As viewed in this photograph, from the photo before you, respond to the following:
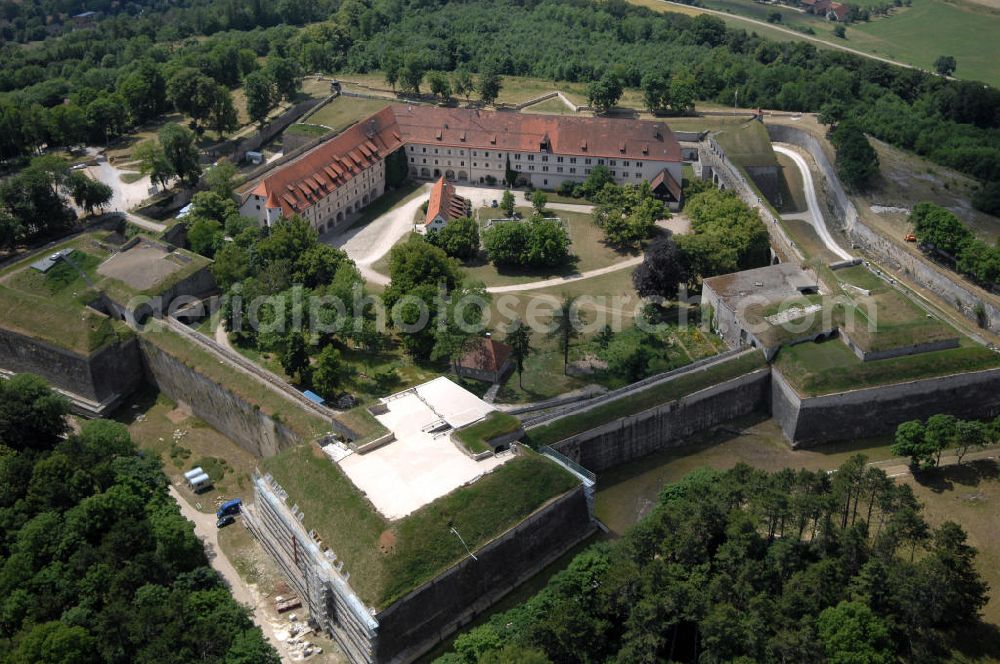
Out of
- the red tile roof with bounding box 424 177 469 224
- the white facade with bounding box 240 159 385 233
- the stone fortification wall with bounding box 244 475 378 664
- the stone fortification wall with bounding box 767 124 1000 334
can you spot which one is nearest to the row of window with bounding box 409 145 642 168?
the red tile roof with bounding box 424 177 469 224

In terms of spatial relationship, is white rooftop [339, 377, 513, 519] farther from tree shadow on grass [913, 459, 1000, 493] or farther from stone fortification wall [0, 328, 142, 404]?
tree shadow on grass [913, 459, 1000, 493]

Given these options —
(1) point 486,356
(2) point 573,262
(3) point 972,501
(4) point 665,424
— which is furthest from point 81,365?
(3) point 972,501

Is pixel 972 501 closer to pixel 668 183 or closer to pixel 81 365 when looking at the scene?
pixel 668 183

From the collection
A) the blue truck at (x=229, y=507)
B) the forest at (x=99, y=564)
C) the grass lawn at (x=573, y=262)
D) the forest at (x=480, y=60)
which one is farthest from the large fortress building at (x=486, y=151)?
the forest at (x=99, y=564)

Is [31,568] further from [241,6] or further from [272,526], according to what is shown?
[241,6]

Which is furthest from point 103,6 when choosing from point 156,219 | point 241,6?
point 156,219
